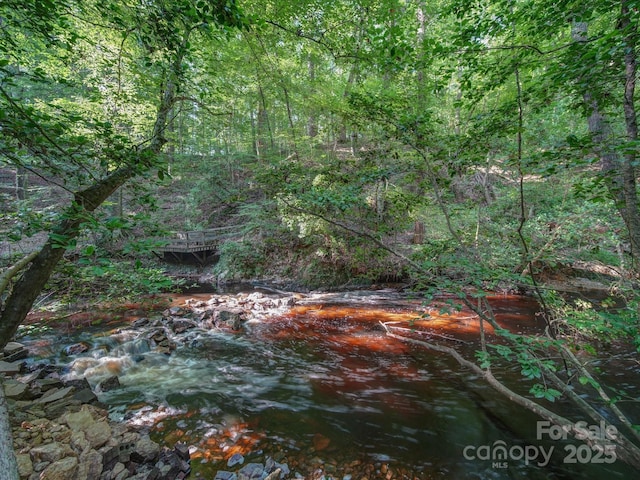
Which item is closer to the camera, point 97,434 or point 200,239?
point 97,434

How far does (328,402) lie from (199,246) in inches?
500

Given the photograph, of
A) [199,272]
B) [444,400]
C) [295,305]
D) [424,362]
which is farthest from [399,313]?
[199,272]

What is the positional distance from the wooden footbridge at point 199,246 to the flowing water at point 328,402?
823 cm

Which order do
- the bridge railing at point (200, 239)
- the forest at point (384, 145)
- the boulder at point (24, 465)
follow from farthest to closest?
the bridge railing at point (200, 239), the boulder at point (24, 465), the forest at point (384, 145)

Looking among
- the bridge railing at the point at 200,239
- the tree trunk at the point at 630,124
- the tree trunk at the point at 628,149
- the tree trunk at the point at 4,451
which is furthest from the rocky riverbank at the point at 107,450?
the bridge railing at the point at 200,239

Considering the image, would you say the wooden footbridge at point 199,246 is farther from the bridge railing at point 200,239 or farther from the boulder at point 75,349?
the boulder at point 75,349

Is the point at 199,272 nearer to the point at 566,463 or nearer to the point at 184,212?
the point at 184,212

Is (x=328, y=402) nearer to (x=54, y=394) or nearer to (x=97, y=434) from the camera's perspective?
(x=97, y=434)

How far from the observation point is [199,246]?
14.9m

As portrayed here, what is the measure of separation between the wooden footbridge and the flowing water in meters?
8.23

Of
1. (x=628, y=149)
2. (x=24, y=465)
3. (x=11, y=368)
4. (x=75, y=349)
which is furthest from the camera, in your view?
(x=75, y=349)

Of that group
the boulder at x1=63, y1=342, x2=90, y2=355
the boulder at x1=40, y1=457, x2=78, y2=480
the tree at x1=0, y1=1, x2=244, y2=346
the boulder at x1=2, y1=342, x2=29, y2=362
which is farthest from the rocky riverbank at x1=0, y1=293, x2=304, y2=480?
the tree at x1=0, y1=1, x2=244, y2=346

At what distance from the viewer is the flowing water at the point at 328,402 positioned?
10.1 ft

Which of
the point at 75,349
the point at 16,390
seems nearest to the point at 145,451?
the point at 16,390
